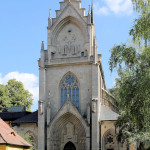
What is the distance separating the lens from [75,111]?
35531mm

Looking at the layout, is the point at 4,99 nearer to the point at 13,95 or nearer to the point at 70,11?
the point at 13,95

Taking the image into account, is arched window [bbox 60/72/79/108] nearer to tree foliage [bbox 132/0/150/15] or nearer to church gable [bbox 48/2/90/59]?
church gable [bbox 48/2/90/59]

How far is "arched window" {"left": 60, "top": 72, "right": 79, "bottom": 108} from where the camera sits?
122 feet

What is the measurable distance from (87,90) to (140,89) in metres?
18.3

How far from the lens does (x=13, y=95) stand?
57906mm

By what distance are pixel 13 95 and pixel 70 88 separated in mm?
23122

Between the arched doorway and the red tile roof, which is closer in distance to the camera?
the red tile roof

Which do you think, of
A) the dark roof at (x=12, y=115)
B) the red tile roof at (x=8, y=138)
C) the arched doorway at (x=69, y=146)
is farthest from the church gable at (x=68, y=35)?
the red tile roof at (x=8, y=138)

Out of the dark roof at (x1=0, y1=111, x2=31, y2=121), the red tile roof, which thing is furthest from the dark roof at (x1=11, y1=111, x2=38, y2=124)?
the red tile roof

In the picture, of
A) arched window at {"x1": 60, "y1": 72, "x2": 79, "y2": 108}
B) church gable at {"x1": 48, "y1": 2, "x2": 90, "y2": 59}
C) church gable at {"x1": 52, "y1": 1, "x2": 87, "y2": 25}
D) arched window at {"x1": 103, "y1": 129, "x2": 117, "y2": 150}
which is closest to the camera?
arched window at {"x1": 103, "y1": 129, "x2": 117, "y2": 150}

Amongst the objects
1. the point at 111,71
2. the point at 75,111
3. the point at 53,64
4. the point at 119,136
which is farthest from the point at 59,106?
the point at 111,71

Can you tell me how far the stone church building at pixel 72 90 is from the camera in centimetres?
3538

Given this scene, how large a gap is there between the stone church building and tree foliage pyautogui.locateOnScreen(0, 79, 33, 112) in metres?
19.6

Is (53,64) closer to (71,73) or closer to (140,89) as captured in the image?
(71,73)
